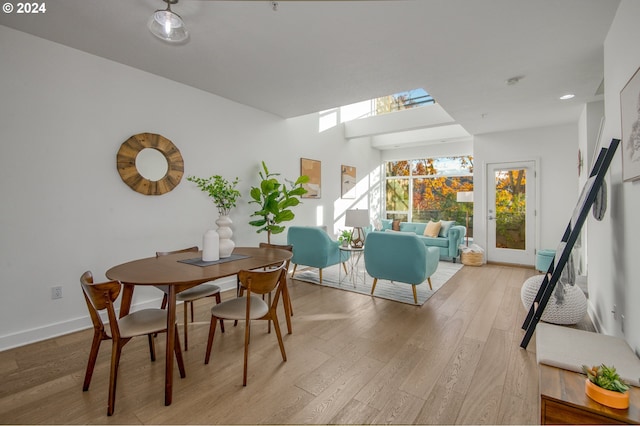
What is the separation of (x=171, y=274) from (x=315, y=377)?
4.02 feet

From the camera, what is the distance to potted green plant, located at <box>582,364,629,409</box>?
3.92 feet

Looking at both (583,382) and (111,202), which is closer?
(583,382)

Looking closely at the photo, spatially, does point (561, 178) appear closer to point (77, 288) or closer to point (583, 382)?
point (583, 382)

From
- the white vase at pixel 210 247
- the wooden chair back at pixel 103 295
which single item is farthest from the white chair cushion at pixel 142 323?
the white vase at pixel 210 247

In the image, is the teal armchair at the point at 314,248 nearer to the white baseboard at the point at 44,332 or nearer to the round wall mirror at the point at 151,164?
the round wall mirror at the point at 151,164

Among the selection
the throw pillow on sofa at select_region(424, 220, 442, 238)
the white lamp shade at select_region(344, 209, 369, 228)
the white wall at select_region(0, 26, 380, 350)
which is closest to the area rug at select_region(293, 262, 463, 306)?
the white lamp shade at select_region(344, 209, 369, 228)

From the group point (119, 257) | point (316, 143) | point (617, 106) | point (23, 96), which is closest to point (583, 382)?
point (617, 106)

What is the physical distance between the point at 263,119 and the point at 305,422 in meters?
4.12

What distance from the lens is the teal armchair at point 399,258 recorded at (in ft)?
11.2

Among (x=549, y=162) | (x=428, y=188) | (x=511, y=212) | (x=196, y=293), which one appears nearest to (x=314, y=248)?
(x=196, y=293)

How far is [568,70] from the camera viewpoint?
313 centimetres

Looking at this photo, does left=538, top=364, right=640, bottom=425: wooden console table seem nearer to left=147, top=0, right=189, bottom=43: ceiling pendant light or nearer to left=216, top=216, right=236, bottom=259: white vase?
left=216, top=216, right=236, bottom=259: white vase

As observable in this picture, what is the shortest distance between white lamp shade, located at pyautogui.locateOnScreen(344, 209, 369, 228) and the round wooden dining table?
1928 millimetres

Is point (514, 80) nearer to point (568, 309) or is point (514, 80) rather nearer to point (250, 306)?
point (568, 309)
